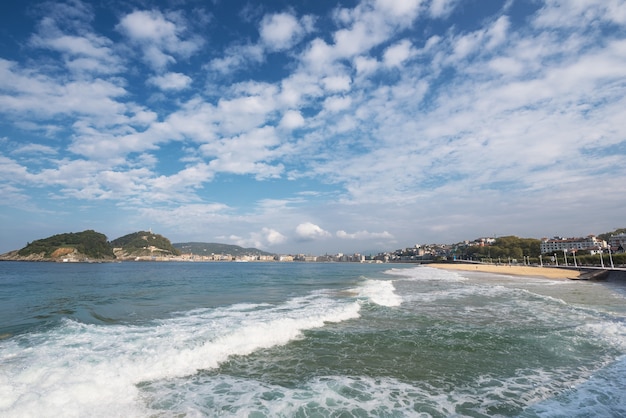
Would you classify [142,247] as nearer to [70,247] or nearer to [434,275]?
[70,247]

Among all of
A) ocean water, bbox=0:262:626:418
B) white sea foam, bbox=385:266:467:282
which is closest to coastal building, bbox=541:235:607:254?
white sea foam, bbox=385:266:467:282

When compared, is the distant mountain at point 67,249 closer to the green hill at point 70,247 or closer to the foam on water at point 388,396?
the green hill at point 70,247

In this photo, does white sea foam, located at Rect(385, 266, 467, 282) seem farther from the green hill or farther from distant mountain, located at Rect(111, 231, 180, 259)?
distant mountain, located at Rect(111, 231, 180, 259)

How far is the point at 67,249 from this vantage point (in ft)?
437

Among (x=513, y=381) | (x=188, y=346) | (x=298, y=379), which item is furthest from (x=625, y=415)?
(x=188, y=346)

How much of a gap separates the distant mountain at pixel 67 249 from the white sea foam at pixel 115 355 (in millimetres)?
150679

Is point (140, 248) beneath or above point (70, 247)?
above

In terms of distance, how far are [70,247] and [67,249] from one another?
4.74 ft

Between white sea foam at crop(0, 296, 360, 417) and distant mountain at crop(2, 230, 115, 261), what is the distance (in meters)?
151

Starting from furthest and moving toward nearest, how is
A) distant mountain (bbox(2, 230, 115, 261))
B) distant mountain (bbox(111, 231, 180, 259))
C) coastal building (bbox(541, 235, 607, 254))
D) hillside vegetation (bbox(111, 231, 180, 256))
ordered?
hillside vegetation (bbox(111, 231, 180, 256)) < distant mountain (bbox(111, 231, 180, 259)) < coastal building (bbox(541, 235, 607, 254)) < distant mountain (bbox(2, 230, 115, 261))

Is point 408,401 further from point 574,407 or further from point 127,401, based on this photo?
point 127,401

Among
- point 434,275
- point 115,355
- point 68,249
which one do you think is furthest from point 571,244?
point 68,249

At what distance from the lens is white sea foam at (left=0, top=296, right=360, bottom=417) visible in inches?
216

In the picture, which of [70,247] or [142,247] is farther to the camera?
[142,247]
